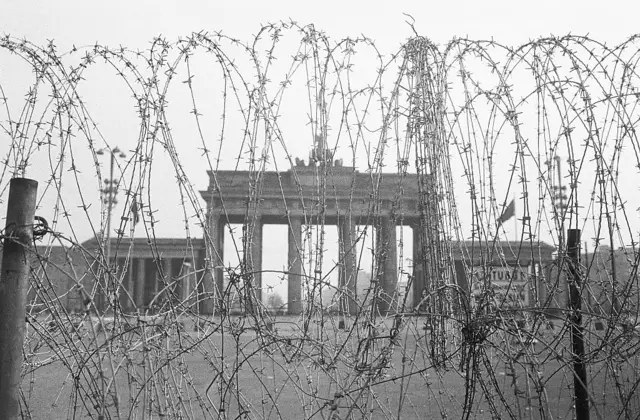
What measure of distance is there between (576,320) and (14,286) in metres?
2.54

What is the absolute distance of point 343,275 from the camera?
→ 3.83 meters

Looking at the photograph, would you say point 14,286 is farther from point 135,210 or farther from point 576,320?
point 576,320

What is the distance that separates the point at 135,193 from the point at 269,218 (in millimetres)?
30464

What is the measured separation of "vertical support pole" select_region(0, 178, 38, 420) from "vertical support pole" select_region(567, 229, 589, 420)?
2.31 metres

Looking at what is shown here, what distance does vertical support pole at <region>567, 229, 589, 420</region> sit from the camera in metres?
3.05

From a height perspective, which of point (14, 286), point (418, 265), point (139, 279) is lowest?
point (139, 279)

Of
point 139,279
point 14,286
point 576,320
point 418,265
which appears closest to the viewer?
point 14,286

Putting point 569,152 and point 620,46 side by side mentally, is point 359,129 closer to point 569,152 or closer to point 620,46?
point 569,152

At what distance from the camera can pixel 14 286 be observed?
238cm

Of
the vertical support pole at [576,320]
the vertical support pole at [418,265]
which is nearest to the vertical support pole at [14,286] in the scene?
the vertical support pole at [418,265]

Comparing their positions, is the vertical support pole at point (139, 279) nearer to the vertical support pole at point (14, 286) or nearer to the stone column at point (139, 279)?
the stone column at point (139, 279)

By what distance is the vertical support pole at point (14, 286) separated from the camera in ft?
7.69

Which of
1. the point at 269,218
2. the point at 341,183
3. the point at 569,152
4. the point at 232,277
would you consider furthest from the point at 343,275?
the point at 269,218

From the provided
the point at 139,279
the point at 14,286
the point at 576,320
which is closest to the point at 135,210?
the point at 14,286
